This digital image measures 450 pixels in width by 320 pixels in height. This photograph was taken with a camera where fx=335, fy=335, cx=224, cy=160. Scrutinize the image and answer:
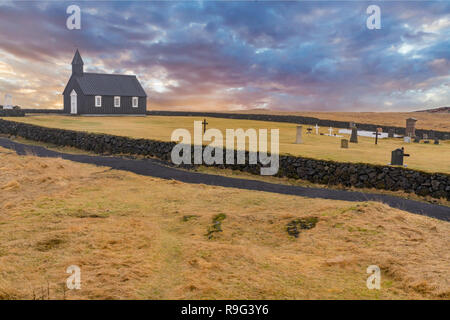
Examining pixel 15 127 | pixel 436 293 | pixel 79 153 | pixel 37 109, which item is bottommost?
pixel 436 293

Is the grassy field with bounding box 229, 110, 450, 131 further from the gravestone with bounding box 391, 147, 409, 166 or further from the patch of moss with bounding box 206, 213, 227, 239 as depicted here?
the patch of moss with bounding box 206, 213, 227, 239

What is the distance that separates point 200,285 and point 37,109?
238ft

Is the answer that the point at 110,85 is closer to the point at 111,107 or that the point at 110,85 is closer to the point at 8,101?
the point at 111,107

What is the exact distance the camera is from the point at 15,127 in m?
35.2

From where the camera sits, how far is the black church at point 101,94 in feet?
174

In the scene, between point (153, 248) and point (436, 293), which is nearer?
point (436, 293)

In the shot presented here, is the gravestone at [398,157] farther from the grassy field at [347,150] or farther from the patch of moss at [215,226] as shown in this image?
the patch of moss at [215,226]

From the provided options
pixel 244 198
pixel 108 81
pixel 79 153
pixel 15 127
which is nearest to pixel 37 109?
pixel 108 81

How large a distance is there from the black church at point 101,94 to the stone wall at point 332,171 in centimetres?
2878

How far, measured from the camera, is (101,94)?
175ft

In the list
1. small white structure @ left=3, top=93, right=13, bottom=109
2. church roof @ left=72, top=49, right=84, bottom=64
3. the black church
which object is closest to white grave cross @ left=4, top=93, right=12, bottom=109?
small white structure @ left=3, top=93, right=13, bottom=109
